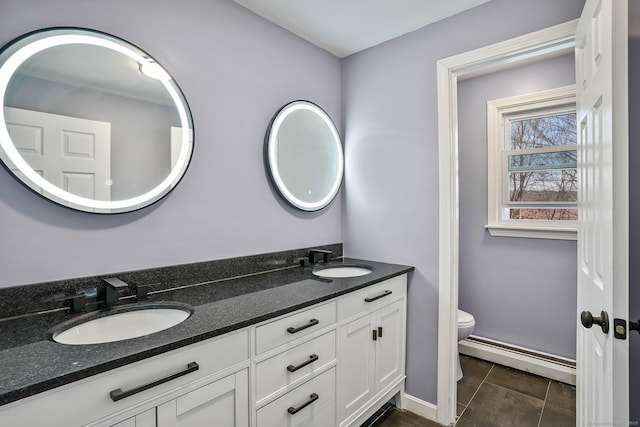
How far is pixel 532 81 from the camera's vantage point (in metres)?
2.45

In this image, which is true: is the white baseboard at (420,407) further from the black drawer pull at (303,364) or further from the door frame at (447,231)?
the black drawer pull at (303,364)

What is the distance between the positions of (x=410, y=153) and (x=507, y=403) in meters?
1.70

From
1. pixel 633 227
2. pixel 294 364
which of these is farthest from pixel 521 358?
pixel 294 364

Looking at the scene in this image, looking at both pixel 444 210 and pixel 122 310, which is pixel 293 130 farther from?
pixel 122 310

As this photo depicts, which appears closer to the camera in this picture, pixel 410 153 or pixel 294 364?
pixel 294 364

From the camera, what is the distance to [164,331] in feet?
3.28

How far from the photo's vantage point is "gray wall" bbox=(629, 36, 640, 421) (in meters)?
1.13

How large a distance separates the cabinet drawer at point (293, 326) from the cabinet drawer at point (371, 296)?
82 millimetres

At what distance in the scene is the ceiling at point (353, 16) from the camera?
1.75 metres

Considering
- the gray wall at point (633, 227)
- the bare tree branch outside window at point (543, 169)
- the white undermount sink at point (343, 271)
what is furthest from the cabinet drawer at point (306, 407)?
the bare tree branch outside window at point (543, 169)

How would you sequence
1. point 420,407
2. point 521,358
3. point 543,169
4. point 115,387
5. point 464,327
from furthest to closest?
point 543,169 → point 521,358 → point 464,327 → point 420,407 → point 115,387

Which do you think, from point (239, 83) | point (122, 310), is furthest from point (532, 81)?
point (122, 310)

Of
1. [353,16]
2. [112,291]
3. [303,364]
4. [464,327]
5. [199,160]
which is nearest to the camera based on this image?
[112,291]

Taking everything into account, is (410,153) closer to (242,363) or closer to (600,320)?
(600,320)
